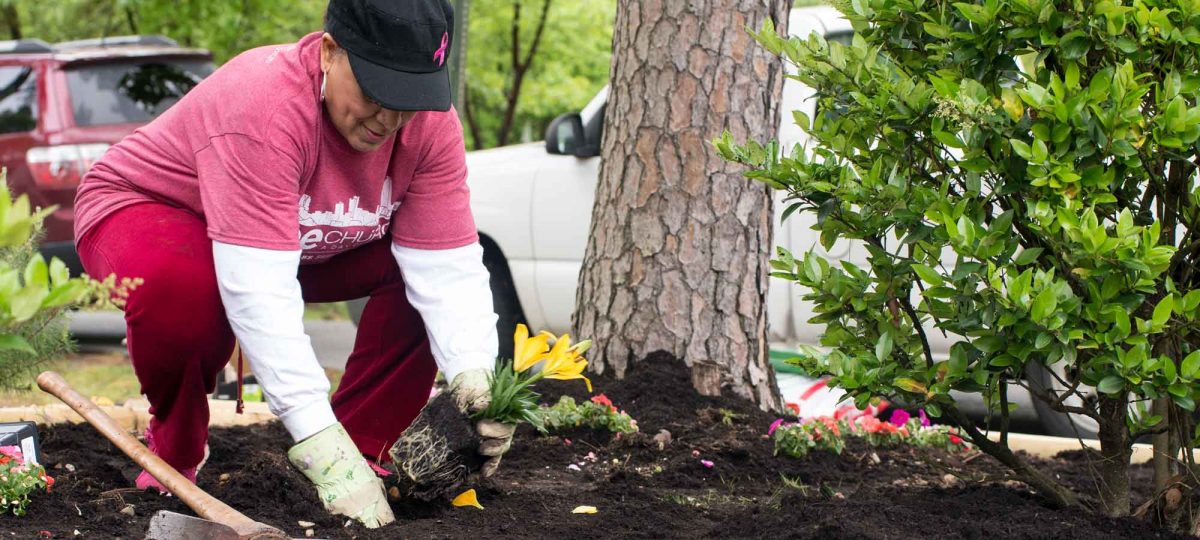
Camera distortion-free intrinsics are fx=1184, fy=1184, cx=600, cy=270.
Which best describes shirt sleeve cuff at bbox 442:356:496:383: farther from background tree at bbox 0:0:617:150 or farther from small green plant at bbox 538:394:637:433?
background tree at bbox 0:0:617:150

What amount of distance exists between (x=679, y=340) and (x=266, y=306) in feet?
6.12

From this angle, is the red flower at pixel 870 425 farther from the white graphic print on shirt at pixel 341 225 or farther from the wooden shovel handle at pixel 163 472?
the wooden shovel handle at pixel 163 472

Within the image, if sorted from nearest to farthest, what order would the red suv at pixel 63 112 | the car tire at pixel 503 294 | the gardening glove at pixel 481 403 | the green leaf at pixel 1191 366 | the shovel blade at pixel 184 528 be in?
1. the green leaf at pixel 1191 366
2. the shovel blade at pixel 184 528
3. the gardening glove at pixel 481 403
4. the car tire at pixel 503 294
5. the red suv at pixel 63 112

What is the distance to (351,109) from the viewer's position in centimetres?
263

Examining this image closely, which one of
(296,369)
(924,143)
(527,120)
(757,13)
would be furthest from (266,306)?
(527,120)

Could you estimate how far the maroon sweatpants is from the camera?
282 cm

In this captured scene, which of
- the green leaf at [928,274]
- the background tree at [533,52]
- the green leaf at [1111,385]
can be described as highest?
the background tree at [533,52]

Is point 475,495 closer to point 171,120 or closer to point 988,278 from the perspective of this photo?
point 171,120

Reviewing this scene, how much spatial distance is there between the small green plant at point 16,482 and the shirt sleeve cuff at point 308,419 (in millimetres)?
629

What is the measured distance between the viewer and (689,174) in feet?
13.8

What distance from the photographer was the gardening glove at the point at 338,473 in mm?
2713

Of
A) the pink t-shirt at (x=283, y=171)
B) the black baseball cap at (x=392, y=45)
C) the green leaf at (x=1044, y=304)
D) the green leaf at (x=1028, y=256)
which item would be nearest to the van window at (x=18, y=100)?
the pink t-shirt at (x=283, y=171)

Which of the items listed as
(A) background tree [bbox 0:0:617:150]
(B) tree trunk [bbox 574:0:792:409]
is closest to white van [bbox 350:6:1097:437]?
(B) tree trunk [bbox 574:0:792:409]

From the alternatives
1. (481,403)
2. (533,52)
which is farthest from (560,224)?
(533,52)
